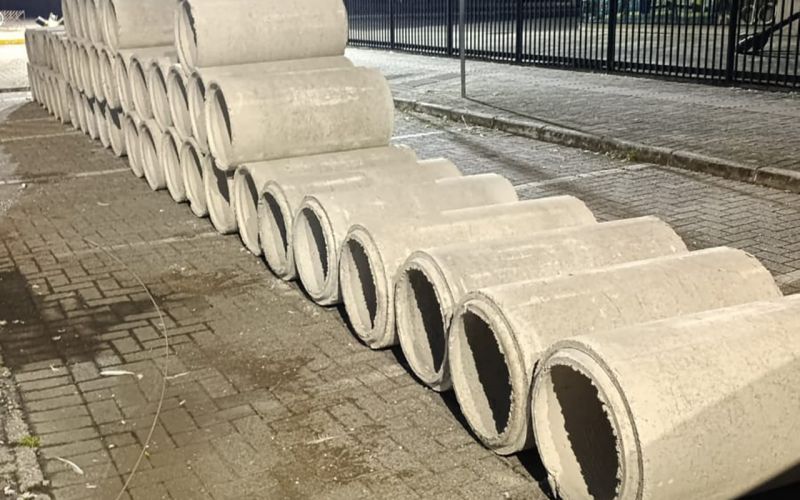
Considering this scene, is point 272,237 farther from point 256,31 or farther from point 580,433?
point 580,433

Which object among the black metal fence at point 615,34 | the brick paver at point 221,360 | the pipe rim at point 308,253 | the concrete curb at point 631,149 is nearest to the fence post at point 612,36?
the black metal fence at point 615,34

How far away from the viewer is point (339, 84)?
7.92m

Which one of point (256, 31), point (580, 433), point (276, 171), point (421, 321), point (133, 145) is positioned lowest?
point (580, 433)

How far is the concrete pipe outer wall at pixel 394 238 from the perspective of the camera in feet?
18.0

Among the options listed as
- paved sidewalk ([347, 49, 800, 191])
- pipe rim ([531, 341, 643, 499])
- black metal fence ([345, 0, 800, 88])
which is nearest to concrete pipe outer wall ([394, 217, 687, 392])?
pipe rim ([531, 341, 643, 499])

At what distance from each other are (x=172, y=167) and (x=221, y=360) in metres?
4.41

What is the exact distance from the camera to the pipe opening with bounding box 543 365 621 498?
13.1ft

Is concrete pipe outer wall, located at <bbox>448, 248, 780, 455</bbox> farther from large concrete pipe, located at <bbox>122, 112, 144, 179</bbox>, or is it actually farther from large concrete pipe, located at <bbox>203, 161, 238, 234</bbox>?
large concrete pipe, located at <bbox>122, 112, 144, 179</bbox>

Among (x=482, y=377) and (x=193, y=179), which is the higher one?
(x=193, y=179)

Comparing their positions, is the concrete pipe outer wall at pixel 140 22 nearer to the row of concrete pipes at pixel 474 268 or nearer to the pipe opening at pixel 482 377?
the row of concrete pipes at pixel 474 268

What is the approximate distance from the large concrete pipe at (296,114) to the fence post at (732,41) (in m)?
9.10

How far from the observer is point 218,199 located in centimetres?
863

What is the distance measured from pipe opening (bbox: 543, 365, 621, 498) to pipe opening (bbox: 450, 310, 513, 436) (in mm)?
400

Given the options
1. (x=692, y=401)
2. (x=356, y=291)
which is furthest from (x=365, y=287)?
(x=692, y=401)
